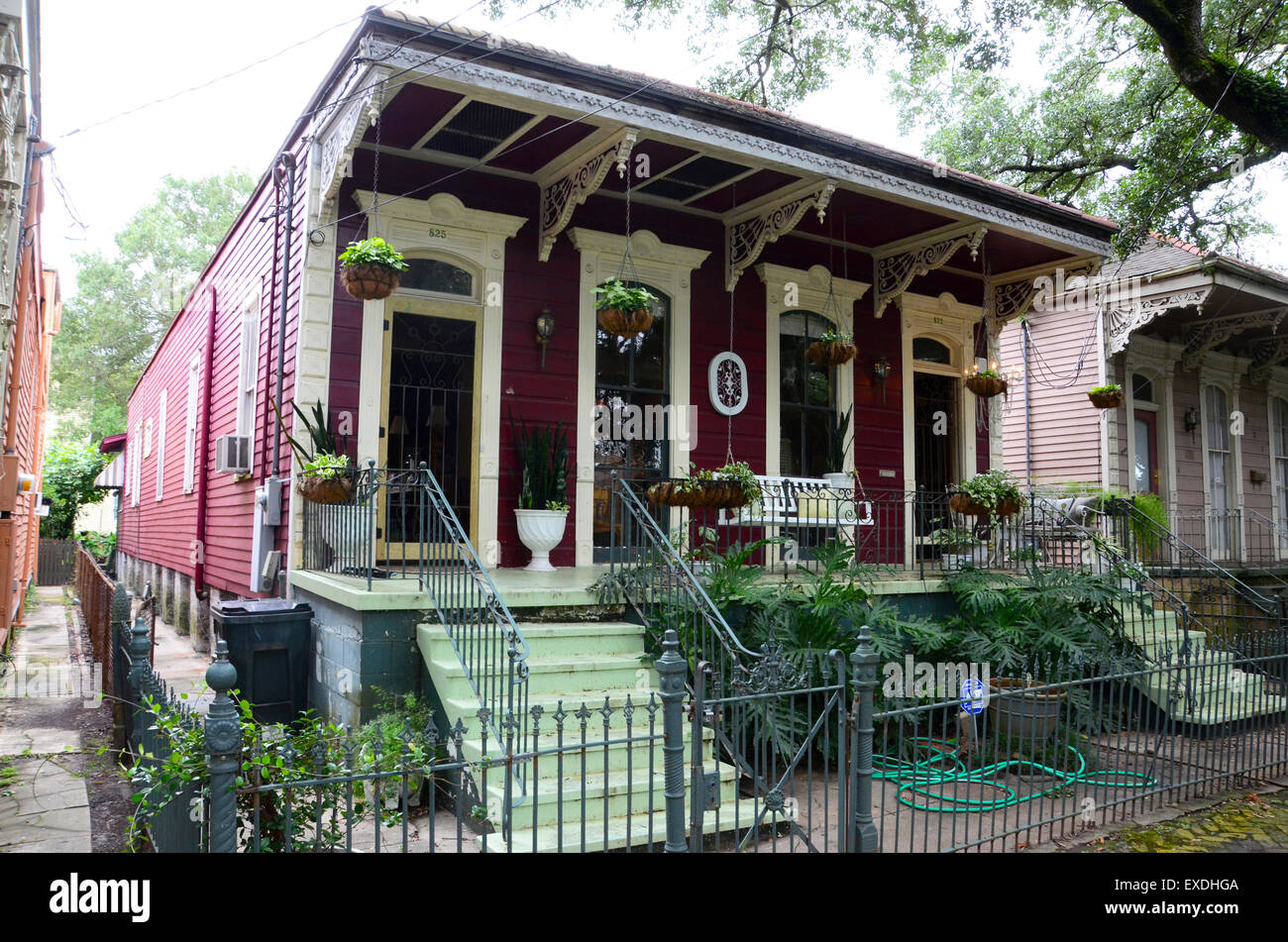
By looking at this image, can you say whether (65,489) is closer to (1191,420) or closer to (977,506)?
(977,506)

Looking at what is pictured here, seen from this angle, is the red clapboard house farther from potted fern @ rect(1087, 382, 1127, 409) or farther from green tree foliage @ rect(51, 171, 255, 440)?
green tree foliage @ rect(51, 171, 255, 440)

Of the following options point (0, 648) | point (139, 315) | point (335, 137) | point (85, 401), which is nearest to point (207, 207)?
point (139, 315)

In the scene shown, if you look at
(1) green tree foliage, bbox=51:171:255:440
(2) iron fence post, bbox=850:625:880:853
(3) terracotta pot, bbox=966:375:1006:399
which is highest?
(1) green tree foliage, bbox=51:171:255:440

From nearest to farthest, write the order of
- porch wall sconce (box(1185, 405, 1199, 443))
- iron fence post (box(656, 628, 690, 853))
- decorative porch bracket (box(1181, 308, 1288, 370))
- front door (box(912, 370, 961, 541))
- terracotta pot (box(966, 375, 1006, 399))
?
iron fence post (box(656, 628, 690, 853)), terracotta pot (box(966, 375, 1006, 399)), front door (box(912, 370, 961, 541)), decorative porch bracket (box(1181, 308, 1288, 370)), porch wall sconce (box(1185, 405, 1199, 443))

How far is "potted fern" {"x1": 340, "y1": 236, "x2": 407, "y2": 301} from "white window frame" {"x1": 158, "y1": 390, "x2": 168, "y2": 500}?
1193cm

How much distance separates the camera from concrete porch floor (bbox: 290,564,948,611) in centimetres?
602

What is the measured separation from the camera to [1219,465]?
16.4 metres

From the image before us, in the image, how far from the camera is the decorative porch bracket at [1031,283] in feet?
35.7

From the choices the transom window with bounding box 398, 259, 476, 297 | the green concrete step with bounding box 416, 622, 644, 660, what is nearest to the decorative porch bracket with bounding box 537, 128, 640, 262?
the transom window with bounding box 398, 259, 476, 297

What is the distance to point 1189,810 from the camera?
6086 millimetres

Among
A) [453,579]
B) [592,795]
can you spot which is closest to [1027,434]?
[453,579]

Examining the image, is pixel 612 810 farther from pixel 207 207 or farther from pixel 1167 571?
pixel 207 207

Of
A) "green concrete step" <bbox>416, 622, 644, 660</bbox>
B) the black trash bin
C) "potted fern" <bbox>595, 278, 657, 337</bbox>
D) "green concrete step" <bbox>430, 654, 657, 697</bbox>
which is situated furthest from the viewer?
"potted fern" <bbox>595, 278, 657, 337</bbox>
